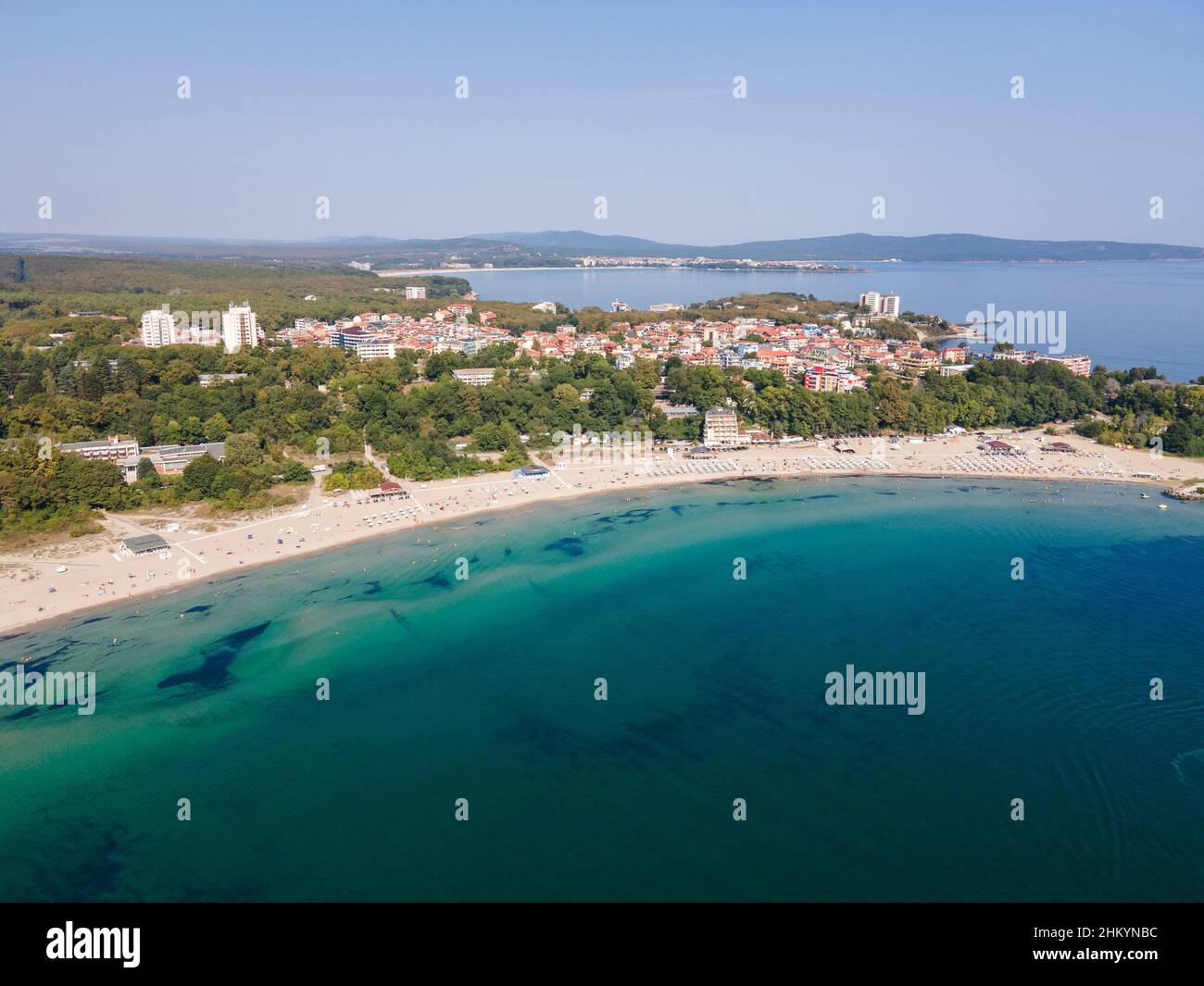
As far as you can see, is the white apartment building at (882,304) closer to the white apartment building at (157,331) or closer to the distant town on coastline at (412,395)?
the distant town on coastline at (412,395)

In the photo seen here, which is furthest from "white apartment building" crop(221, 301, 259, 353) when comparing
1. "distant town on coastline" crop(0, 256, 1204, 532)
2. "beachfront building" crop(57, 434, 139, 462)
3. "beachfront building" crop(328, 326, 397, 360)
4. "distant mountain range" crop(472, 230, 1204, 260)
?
"distant mountain range" crop(472, 230, 1204, 260)

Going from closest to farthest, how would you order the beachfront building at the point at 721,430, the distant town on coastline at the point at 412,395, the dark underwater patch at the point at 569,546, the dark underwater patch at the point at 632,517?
the dark underwater patch at the point at 569,546 < the dark underwater patch at the point at 632,517 < the distant town on coastline at the point at 412,395 < the beachfront building at the point at 721,430

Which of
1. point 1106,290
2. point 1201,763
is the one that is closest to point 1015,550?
point 1201,763

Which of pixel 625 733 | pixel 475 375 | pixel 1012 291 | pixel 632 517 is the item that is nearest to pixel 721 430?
pixel 632 517

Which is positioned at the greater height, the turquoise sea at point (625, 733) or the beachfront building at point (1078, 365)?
the beachfront building at point (1078, 365)

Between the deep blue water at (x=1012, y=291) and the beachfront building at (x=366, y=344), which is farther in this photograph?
the deep blue water at (x=1012, y=291)

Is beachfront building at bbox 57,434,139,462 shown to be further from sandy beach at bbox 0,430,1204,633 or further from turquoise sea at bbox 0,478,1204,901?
turquoise sea at bbox 0,478,1204,901

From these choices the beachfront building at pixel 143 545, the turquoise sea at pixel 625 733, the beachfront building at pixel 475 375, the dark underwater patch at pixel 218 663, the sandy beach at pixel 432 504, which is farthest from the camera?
the beachfront building at pixel 475 375

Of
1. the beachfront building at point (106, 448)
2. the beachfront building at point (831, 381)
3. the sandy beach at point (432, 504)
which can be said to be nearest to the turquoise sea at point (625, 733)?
the sandy beach at point (432, 504)
